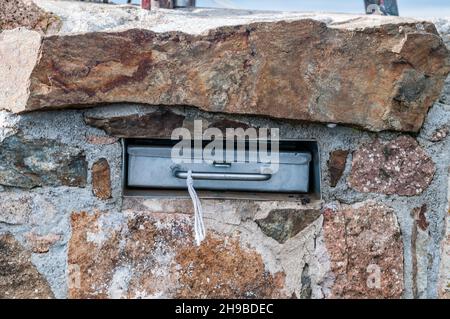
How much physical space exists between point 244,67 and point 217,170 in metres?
0.22

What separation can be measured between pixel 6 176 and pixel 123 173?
9.0 inches

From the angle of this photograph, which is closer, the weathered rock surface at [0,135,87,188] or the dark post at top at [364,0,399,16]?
the weathered rock surface at [0,135,87,188]

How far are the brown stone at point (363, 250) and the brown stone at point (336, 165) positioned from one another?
6cm

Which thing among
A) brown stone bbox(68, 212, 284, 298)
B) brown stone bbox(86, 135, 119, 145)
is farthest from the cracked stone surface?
brown stone bbox(86, 135, 119, 145)

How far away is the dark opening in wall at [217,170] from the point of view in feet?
3.93

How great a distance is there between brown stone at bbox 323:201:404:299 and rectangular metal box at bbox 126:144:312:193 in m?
0.11

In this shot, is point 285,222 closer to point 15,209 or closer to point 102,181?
point 102,181

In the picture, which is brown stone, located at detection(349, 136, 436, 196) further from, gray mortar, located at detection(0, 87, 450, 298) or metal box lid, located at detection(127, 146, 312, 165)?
metal box lid, located at detection(127, 146, 312, 165)

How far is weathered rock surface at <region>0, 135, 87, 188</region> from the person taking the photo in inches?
45.6

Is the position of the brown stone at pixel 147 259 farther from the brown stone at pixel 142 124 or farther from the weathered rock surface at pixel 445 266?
the weathered rock surface at pixel 445 266

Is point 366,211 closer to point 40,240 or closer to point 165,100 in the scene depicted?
point 165,100

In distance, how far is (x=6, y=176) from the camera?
117 centimetres
